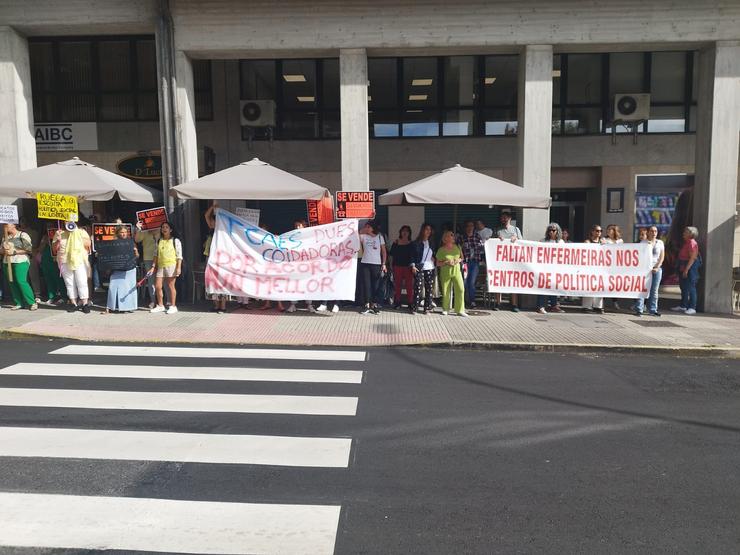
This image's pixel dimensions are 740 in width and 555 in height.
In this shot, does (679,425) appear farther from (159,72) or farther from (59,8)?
(59,8)

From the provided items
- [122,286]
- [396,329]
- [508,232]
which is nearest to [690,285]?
[508,232]

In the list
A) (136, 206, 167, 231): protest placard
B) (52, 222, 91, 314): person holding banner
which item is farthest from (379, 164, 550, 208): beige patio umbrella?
(52, 222, 91, 314): person holding banner

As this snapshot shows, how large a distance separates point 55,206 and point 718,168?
44.5 feet

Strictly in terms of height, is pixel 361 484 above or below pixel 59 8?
below

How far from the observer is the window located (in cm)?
1697

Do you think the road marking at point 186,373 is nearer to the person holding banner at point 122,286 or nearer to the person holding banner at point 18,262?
the person holding banner at point 122,286

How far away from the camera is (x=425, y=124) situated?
17281mm

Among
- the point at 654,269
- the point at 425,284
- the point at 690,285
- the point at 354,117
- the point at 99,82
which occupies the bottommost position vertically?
→ the point at 690,285

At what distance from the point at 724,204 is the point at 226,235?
10485 mm

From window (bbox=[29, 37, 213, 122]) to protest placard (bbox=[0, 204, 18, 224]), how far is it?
612 cm

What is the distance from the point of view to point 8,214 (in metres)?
11.9

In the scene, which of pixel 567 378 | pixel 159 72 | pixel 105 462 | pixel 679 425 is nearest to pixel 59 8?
pixel 159 72

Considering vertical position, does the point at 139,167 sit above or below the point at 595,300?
above

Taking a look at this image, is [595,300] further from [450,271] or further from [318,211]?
[318,211]
